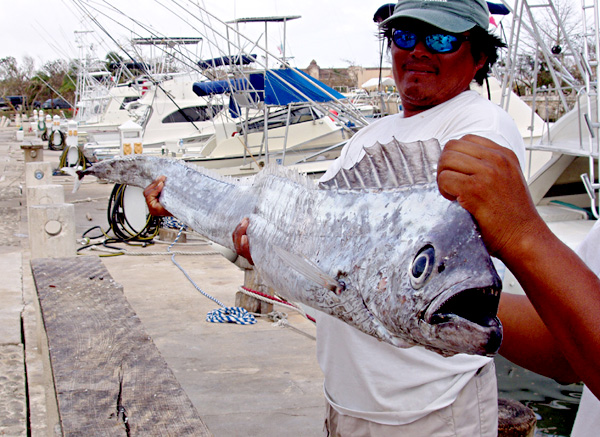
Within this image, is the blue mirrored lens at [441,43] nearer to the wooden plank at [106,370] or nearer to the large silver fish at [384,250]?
the large silver fish at [384,250]

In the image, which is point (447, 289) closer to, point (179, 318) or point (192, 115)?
point (179, 318)

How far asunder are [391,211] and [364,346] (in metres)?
0.67

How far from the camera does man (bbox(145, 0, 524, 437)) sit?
1767mm

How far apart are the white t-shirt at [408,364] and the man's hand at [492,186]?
675mm

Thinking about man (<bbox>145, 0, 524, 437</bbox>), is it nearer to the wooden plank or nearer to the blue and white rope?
the wooden plank

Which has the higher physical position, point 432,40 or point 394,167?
point 432,40

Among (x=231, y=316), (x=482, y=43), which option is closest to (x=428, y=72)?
(x=482, y=43)

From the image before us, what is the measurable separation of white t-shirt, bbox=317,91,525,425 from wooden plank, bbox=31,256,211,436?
1.83 feet

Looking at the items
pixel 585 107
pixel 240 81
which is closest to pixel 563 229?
pixel 585 107

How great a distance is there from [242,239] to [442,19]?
0.95 meters

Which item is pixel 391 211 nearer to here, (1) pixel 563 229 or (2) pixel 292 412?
→ (2) pixel 292 412

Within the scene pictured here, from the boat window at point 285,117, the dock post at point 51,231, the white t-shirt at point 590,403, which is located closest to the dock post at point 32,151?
the boat window at point 285,117

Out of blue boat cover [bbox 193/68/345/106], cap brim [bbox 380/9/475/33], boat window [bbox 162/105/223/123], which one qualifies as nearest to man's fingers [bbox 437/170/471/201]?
cap brim [bbox 380/9/475/33]

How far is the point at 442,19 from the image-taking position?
1.71m
